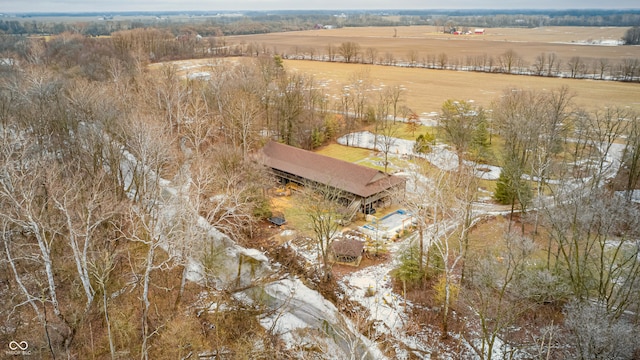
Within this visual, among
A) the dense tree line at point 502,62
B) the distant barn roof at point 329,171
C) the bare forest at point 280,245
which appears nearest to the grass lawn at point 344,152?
the bare forest at point 280,245

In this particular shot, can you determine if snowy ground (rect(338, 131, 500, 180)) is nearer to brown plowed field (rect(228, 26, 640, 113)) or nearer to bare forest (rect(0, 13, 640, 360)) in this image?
bare forest (rect(0, 13, 640, 360))

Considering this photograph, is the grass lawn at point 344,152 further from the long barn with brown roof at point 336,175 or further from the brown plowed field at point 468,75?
the brown plowed field at point 468,75

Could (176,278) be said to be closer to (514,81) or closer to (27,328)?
(27,328)

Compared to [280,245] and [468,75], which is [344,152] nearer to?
[280,245]

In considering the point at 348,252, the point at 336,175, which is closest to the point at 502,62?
the point at 336,175

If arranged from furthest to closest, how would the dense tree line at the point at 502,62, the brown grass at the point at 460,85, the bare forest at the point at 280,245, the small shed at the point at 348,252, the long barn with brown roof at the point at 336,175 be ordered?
the dense tree line at the point at 502,62
the brown grass at the point at 460,85
the long barn with brown roof at the point at 336,175
the small shed at the point at 348,252
the bare forest at the point at 280,245

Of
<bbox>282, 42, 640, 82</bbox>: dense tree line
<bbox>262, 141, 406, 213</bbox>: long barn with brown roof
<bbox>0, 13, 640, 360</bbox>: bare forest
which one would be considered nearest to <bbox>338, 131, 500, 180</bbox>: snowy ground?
<bbox>0, 13, 640, 360</bbox>: bare forest

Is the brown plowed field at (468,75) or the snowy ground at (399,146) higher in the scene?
the brown plowed field at (468,75)
